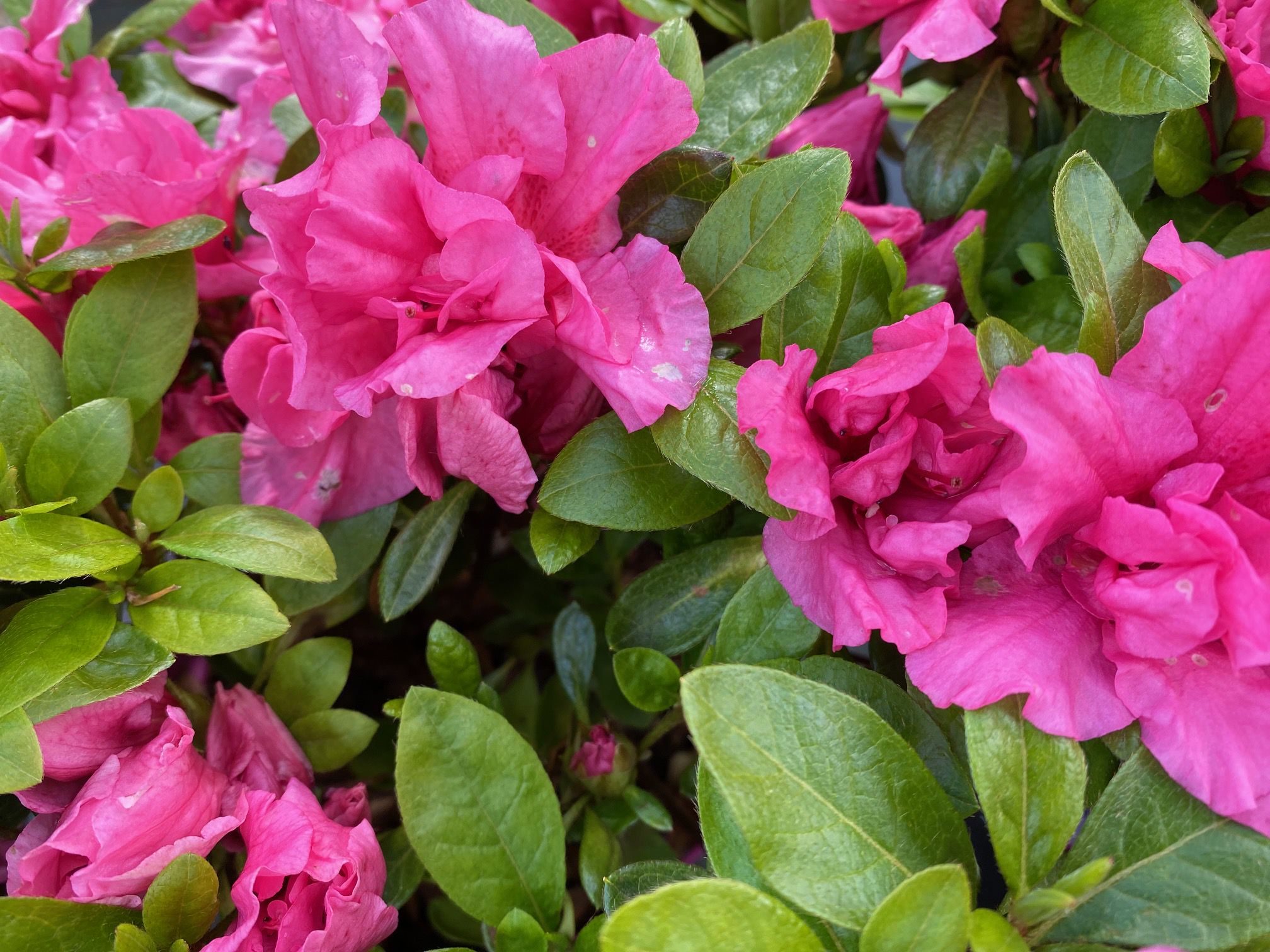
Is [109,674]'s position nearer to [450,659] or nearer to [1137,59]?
[450,659]

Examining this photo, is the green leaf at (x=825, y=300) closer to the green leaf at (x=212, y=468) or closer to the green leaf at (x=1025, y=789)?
the green leaf at (x=1025, y=789)

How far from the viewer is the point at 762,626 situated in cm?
74

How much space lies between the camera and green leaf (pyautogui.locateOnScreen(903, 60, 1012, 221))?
0.90 m

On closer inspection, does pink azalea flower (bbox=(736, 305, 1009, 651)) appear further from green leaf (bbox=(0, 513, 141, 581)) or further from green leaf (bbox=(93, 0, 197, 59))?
green leaf (bbox=(93, 0, 197, 59))

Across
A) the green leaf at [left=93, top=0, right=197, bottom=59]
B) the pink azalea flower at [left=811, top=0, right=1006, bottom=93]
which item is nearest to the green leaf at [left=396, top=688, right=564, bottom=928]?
the pink azalea flower at [left=811, top=0, right=1006, bottom=93]

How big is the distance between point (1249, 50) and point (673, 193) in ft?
1.40

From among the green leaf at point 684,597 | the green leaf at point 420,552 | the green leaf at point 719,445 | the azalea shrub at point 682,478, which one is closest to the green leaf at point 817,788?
the azalea shrub at point 682,478

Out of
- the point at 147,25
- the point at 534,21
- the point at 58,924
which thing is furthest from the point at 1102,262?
the point at 147,25

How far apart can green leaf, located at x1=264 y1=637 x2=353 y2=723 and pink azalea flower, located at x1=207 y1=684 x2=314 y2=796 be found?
4 cm

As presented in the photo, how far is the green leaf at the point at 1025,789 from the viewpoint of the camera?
58 cm

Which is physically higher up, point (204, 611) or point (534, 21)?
point (534, 21)

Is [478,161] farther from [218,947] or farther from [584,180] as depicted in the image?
[218,947]

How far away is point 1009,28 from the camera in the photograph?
860 mm

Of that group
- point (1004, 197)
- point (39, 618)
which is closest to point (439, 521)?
point (39, 618)
